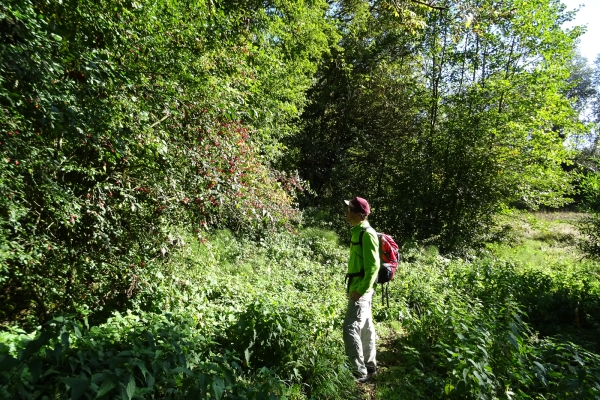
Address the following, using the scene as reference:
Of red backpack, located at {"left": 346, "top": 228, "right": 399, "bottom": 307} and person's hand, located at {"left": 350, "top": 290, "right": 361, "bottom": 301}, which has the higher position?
red backpack, located at {"left": 346, "top": 228, "right": 399, "bottom": 307}

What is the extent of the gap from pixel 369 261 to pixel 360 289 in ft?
1.09

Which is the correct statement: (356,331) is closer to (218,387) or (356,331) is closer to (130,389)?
(218,387)

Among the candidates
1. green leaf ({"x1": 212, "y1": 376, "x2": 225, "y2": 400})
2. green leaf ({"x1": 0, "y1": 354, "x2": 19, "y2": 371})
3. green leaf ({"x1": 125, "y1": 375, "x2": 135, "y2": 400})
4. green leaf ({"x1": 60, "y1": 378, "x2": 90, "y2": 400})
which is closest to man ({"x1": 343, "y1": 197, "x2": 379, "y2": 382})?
green leaf ({"x1": 212, "y1": 376, "x2": 225, "y2": 400})

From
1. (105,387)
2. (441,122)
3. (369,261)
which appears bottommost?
(105,387)

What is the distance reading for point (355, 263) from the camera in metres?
3.93

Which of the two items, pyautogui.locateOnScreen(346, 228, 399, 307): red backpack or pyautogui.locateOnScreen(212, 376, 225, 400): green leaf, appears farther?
pyautogui.locateOnScreen(346, 228, 399, 307): red backpack

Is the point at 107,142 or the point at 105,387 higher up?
the point at 107,142

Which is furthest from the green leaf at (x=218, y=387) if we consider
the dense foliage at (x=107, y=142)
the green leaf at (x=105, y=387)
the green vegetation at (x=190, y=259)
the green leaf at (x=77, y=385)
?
the dense foliage at (x=107, y=142)

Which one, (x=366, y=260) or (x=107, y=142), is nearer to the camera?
(x=107, y=142)

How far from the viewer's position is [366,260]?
3.76 m

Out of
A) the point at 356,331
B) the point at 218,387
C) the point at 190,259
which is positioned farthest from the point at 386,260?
the point at 190,259

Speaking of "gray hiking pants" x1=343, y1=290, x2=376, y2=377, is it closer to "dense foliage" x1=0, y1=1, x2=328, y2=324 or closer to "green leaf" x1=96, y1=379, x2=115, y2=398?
"dense foliage" x1=0, y1=1, x2=328, y2=324

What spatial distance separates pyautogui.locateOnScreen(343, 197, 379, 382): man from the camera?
3.75 m

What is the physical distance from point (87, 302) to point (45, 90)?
2816 millimetres
